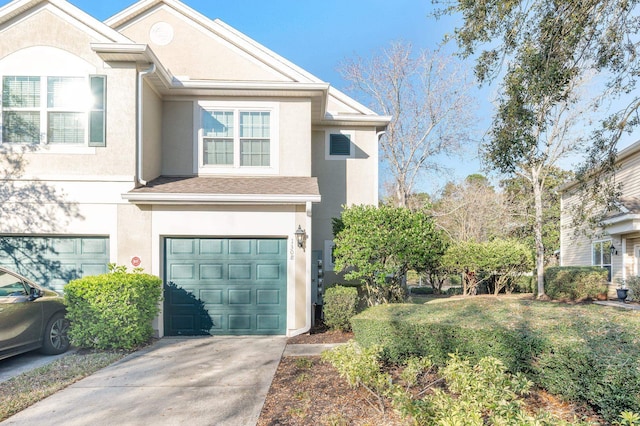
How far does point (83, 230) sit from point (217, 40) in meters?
6.01

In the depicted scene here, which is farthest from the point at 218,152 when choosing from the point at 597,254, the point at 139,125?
the point at 597,254

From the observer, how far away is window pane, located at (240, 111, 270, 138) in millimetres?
10102

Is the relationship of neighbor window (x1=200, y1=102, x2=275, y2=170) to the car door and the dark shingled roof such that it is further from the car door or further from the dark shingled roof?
the car door

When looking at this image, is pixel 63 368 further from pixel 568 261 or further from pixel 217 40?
pixel 568 261

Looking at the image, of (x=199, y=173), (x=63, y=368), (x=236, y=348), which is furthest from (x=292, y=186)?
(x=63, y=368)

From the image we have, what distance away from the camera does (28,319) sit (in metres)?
6.85

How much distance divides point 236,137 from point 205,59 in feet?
9.14

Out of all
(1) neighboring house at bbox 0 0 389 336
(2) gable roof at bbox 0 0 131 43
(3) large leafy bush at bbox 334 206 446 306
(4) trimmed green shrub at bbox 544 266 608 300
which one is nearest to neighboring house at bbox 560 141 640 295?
(4) trimmed green shrub at bbox 544 266 608 300

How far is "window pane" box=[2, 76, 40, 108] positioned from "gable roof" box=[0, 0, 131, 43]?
4.04 ft

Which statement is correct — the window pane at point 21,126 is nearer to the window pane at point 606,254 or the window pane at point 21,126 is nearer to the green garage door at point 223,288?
the green garage door at point 223,288

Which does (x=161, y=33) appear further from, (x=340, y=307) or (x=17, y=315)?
(x=340, y=307)

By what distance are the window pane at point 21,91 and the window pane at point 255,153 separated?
14.3ft

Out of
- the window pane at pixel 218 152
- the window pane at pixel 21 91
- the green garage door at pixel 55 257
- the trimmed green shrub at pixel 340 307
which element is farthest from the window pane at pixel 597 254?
the window pane at pixel 21 91

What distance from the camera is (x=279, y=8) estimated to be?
13898mm
